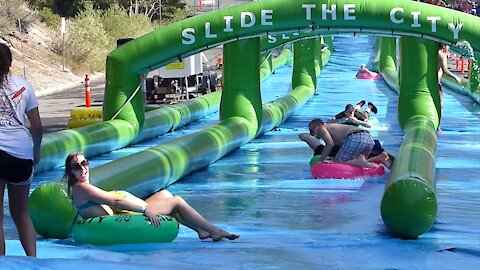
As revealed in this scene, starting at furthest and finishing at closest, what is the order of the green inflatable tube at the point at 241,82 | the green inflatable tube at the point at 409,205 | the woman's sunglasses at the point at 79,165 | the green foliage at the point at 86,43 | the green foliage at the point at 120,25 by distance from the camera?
the green foliage at the point at 120,25 < the green foliage at the point at 86,43 < the green inflatable tube at the point at 241,82 < the green inflatable tube at the point at 409,205 < the woman's sunglasses at the point at 79,165

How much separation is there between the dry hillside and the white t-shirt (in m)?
18.6

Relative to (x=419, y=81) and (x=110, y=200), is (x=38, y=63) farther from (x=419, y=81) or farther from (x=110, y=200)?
(x=110, y=200)

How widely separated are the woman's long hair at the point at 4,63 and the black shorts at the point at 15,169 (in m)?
0.37

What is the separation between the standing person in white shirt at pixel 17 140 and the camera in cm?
476

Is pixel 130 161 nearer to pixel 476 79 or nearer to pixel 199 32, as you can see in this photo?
pixel 199 32

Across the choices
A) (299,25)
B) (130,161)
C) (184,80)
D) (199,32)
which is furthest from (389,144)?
(184,80)

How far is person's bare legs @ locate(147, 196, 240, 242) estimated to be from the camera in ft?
19.2

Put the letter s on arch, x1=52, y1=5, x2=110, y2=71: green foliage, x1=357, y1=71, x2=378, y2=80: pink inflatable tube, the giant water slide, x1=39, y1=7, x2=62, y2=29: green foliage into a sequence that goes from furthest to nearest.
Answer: x1=39, y1=7, x2=62, y2=29: green foliage → x1=52, y1=5, x2=110, y2=71: green foliage → x1=357, y1=71, x2=378, y2=80: pink inflatable tube → the letter s on arch → the giant water slide

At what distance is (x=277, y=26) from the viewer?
1019cm

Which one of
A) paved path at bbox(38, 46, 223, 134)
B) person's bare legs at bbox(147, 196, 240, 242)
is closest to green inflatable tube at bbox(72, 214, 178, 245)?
person's bare legs at bbox(147, 196, 240, 242)

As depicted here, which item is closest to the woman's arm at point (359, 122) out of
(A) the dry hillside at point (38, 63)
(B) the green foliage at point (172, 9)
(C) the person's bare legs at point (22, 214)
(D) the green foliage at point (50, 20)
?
(C) the person's bare legs at point (22, 214)

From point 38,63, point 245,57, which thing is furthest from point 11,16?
point 245,57

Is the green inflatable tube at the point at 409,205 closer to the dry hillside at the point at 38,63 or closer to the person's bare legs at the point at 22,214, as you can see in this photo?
the person's bare legs at the point at 22,214

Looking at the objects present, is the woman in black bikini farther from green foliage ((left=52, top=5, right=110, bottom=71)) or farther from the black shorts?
green foliage ((left=52, top=5, right=110, bottom=71))
